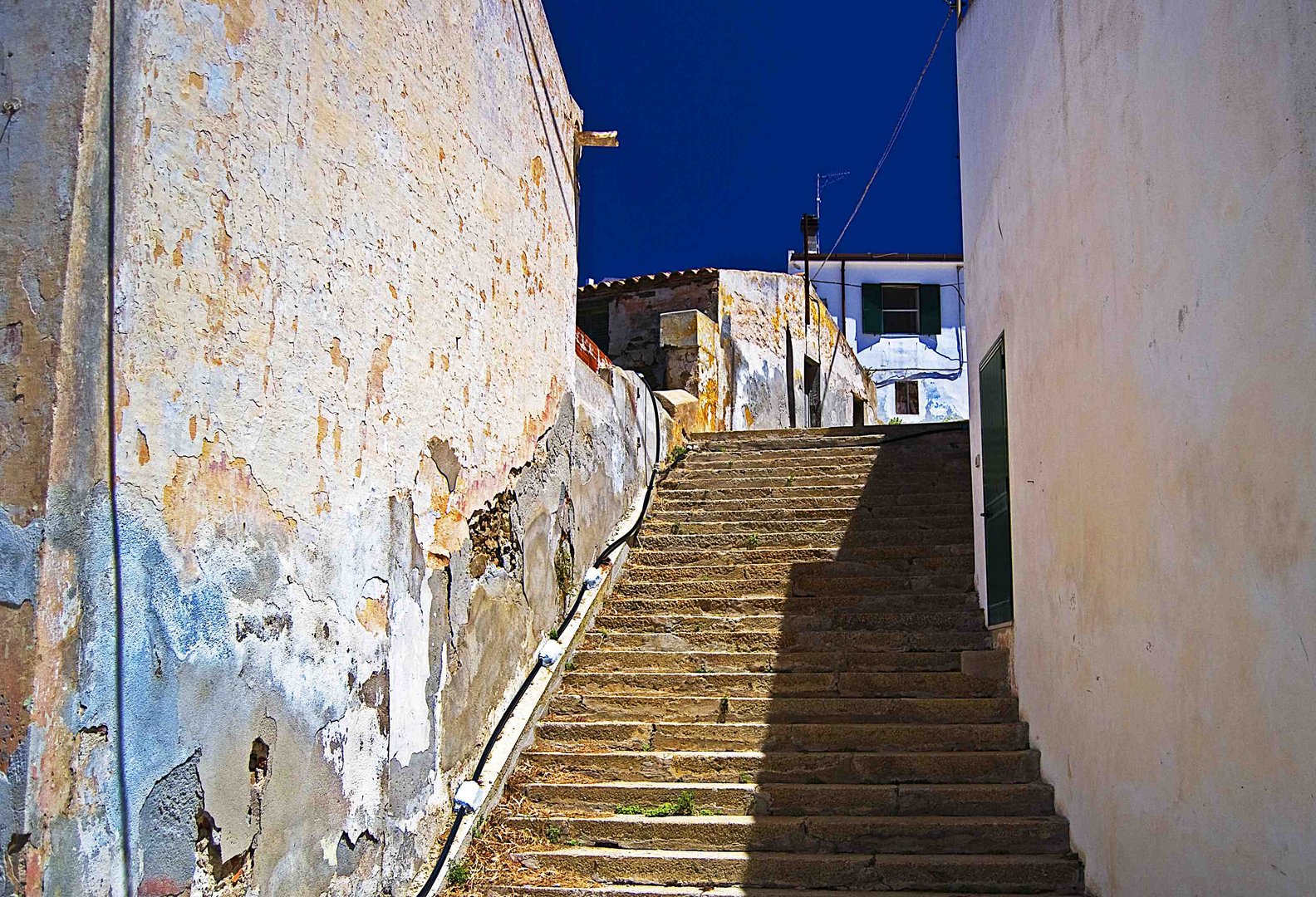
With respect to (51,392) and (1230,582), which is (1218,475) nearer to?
(1230,582)

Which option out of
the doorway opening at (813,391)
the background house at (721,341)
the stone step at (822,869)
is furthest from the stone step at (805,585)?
the doorway opening at (813,391)

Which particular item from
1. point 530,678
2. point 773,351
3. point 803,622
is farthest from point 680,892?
point 773,351

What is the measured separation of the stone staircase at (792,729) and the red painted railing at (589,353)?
4.40 feet

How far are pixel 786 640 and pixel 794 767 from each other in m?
1.41

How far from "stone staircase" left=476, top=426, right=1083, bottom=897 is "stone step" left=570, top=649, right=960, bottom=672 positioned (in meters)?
0.01

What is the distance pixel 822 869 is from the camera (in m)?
5.09

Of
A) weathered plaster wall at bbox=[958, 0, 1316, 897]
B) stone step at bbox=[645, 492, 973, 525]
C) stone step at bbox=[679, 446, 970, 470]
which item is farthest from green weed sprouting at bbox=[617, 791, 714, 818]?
stone step at bbox=[679, 446, 970, 470]

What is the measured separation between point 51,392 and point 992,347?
5535 mm

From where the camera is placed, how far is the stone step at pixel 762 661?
269 inches

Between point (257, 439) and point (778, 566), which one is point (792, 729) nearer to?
point (778, 566)

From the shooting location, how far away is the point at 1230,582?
3.16m

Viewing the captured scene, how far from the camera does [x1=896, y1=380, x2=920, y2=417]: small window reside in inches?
958

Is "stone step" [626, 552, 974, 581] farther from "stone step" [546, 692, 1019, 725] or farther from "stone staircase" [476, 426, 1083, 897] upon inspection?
"stone step" [546, 692, 1019, 725]

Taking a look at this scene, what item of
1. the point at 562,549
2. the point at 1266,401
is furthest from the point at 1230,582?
the point at 562,549
